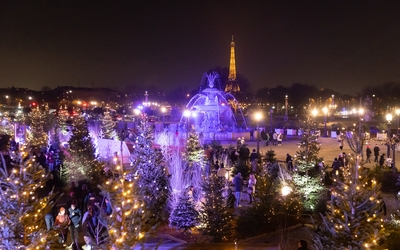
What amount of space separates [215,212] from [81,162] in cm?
770

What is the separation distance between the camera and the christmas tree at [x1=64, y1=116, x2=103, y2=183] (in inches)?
588

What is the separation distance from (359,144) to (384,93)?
80393 millimetres

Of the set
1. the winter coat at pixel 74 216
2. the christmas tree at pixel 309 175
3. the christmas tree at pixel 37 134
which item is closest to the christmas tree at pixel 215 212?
the winter coat at pixel 74 216

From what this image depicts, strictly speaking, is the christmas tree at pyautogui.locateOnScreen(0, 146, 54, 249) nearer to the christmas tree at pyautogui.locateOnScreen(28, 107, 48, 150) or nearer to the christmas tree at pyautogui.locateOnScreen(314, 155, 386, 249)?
the christmas tree at pyautogui.locateOnScreen(314, 155, 386, 249)

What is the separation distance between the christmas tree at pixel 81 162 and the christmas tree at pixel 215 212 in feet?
22.4

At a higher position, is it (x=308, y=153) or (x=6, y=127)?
(x=6, y=127)

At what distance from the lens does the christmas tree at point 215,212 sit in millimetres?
9359

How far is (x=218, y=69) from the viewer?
7412 centimetres

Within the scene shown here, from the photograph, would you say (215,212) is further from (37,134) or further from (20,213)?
(37,134)

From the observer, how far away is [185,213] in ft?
34.2

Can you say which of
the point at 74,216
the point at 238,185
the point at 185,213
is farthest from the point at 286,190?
the point at 74,216

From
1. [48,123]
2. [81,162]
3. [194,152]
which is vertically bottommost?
[81,162]

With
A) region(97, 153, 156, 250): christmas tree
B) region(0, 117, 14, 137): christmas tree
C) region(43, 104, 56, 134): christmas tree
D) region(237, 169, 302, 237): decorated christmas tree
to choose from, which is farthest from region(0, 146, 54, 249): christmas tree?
region(0, 117, 14, 137): christmas tree

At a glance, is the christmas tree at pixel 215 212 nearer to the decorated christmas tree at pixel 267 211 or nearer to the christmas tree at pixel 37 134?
the decorated christmas tree at pixel 267 211
